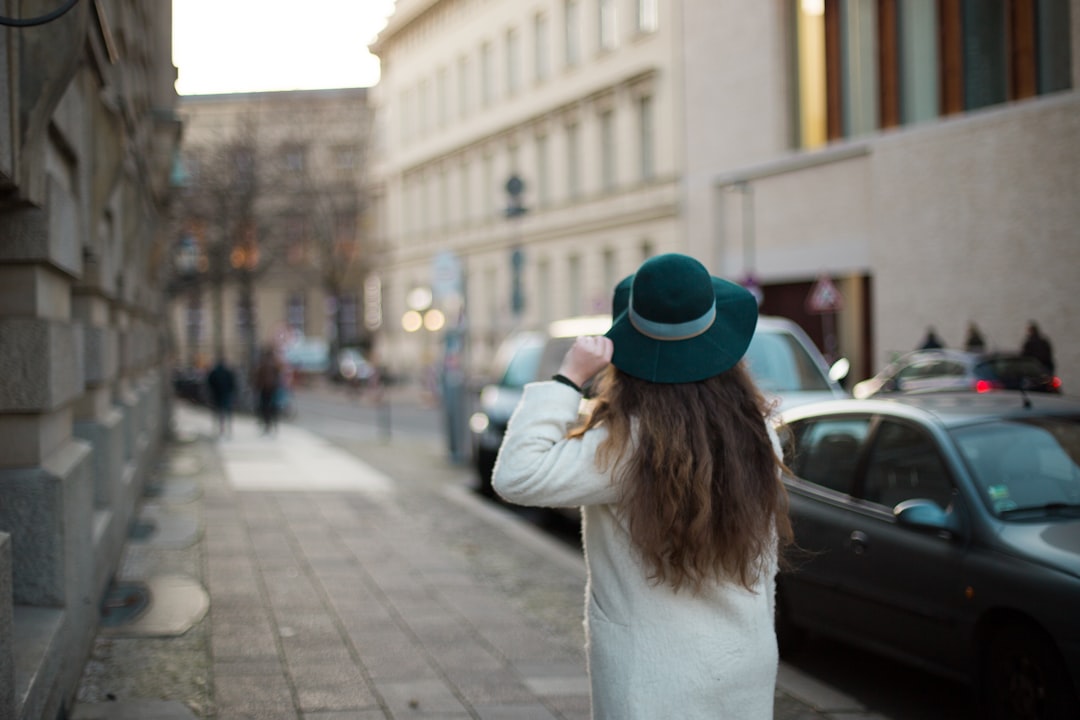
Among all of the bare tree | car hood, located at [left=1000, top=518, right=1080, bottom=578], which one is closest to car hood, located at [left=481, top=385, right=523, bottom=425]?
car hood, located at [left=1000, top=518, right=1080, bottom=578]

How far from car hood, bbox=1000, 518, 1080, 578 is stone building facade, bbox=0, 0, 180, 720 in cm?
376

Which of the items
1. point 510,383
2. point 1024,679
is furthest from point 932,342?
point 1024,679

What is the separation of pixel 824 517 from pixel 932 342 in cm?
1923

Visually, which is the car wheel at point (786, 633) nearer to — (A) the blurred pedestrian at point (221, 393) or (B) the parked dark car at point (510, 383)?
(B) the parked dark car at point (510, 383)

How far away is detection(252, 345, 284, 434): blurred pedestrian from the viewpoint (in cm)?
2672

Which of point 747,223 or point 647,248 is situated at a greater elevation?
point 747,223

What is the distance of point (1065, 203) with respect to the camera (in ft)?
77.5

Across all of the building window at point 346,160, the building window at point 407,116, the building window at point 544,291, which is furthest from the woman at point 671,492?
the building window at point 346,160

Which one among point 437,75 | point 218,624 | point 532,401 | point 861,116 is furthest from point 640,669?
point 437,75

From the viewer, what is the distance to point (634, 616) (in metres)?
2.97

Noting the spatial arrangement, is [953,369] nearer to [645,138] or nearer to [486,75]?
A: [645,138]

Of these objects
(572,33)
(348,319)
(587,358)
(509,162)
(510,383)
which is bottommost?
(510,383)

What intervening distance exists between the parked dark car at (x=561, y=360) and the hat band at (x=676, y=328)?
5.00m

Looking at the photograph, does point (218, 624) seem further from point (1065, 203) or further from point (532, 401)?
point (1065, 203)
